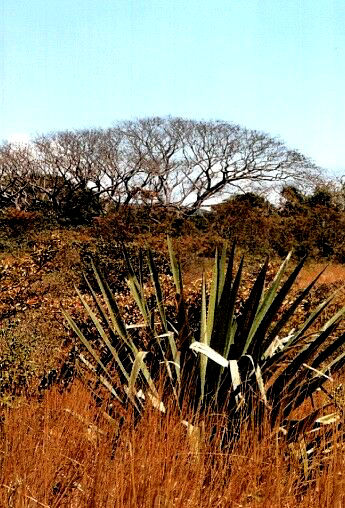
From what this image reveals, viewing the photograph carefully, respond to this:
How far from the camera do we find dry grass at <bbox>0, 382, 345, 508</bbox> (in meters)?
2.47

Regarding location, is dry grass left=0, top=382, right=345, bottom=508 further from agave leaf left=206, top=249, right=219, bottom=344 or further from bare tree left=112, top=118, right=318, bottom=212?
bare tree left=112, top=118, right=318, bottom=212

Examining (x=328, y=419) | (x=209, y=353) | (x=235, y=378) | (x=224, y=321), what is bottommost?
(x=328, y=419)

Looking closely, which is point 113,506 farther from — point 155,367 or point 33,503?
point 155,367

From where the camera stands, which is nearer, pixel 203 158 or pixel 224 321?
pixel 224 321

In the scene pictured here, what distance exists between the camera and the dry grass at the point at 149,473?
8.12ft

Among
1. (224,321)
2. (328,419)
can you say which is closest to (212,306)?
(224,321)

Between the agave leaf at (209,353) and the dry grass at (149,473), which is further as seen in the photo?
the agave leaf at (209,353)

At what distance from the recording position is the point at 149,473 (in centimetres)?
258

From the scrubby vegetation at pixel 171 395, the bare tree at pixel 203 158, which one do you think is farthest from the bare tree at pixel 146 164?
the scrubby vegetation at pixel 171 395

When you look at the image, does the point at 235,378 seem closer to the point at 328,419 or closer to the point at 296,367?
the point at 296,367

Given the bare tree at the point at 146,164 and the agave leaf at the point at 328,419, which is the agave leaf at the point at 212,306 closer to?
the agave leaf at the point at 328,419

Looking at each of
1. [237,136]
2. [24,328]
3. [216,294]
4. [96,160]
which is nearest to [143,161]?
[96,160]

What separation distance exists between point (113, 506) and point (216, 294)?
→ 192cm

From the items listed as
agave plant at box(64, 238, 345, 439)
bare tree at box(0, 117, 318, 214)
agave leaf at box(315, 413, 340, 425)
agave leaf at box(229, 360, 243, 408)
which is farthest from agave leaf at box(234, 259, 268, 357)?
bare tree at box(0, 117, 318, 214)
